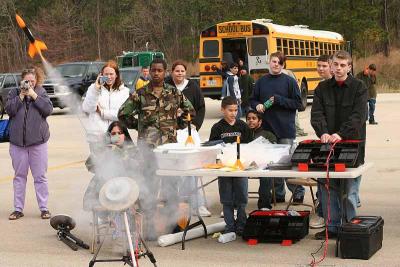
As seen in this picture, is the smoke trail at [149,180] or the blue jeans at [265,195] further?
the blue jeans at [265,195]

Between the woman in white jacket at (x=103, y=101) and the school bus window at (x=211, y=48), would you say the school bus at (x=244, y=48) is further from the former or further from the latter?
the woman in white jacket at (x=103, y=101)

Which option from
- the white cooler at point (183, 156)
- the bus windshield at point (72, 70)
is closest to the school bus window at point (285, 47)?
the bus windshield at point (72, 70)

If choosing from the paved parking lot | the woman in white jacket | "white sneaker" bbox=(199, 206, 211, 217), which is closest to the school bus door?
the paved parking lot

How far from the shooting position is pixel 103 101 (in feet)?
30.7

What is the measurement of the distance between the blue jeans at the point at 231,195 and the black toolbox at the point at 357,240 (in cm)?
118

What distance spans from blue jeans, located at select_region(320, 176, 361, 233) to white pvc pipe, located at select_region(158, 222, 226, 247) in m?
1.20

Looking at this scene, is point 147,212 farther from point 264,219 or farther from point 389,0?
point 389,0

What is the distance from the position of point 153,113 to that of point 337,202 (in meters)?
2.06

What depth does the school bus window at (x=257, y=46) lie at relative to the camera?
26.9 m

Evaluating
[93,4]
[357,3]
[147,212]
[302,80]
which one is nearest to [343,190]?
[147,212]

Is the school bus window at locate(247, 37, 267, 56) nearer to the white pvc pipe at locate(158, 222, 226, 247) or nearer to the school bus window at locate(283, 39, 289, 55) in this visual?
the school bus window at locate(283, 39, 289, 55)

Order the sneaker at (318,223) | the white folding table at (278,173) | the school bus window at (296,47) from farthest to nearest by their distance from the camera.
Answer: the school bus window at (296,47), the sneaker at (318,223), the white folding table at (278,173)

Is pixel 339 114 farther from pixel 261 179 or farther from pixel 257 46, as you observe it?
pixel 257 46

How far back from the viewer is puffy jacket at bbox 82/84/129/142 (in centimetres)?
929
